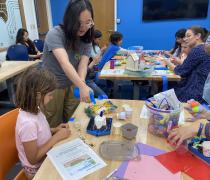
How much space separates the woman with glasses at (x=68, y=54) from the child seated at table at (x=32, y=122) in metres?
0.33

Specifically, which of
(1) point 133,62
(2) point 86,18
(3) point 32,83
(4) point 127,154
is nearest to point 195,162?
(4) point 127,154

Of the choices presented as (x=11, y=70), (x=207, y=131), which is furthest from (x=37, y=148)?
(x=11, y=70)

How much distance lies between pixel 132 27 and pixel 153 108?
4607mm

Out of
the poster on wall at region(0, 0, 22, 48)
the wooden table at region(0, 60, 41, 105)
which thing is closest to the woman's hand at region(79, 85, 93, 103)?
the wooden table at region(0, 60, 41, 105)

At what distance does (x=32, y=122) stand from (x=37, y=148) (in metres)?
0.13

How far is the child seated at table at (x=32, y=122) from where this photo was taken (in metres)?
1.02

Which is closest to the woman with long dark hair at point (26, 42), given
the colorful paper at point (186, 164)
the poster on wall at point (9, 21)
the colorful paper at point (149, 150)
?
the poster on wall at point (9, 21)

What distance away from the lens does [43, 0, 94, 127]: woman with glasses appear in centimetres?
140

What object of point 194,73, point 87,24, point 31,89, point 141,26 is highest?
point 87,24

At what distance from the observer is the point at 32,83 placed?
106 cm

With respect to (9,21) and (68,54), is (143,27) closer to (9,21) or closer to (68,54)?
(9,21)

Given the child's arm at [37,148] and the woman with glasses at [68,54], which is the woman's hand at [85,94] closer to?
the woman with glasses at [68,54]

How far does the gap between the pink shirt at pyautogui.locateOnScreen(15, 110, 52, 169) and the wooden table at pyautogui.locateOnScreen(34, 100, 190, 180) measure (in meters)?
0.15

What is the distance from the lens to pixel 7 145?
1.07 meters
